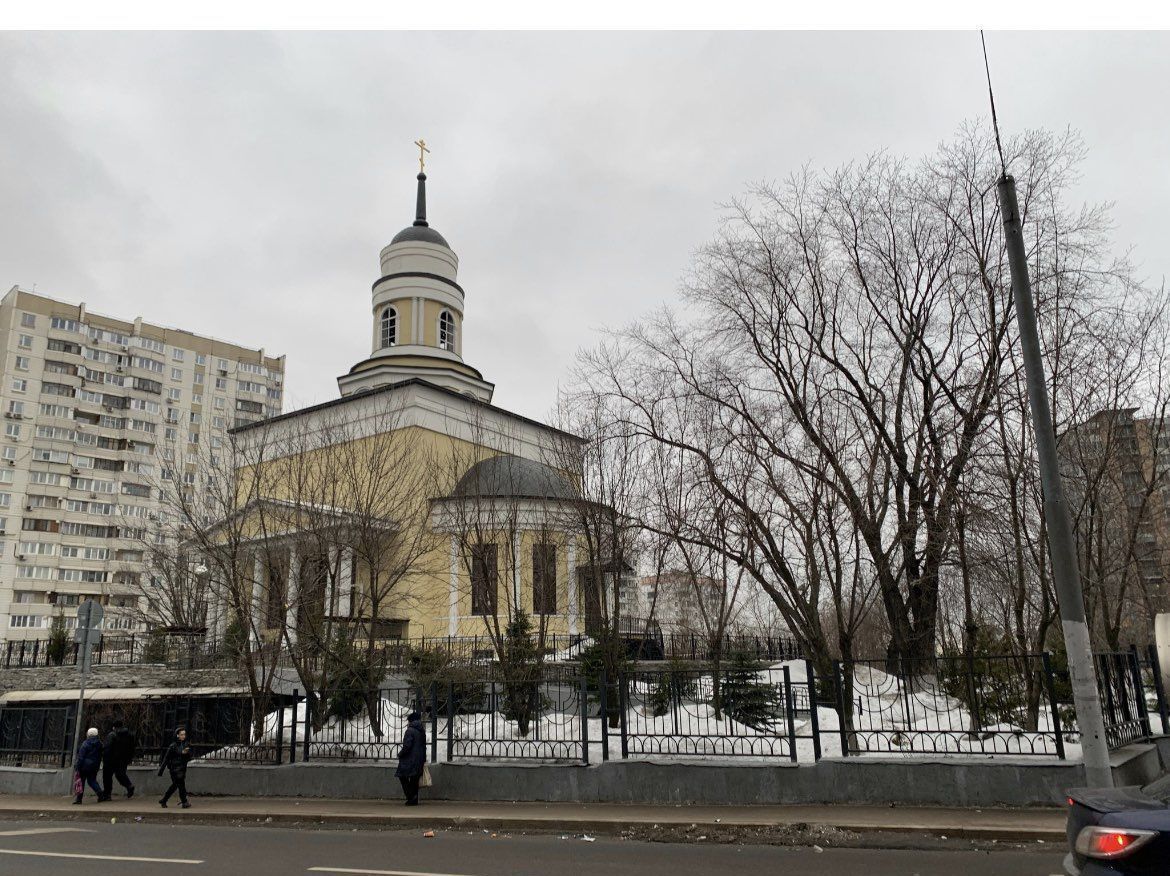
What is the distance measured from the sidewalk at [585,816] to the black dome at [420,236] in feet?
115

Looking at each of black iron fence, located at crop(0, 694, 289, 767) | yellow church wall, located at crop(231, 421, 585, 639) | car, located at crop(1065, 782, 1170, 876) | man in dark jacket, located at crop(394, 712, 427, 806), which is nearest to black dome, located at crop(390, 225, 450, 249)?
yellow church wall, located at crop(231, 421, 585, 639)

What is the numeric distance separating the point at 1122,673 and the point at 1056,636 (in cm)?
639

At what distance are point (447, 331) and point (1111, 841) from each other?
41.8 m

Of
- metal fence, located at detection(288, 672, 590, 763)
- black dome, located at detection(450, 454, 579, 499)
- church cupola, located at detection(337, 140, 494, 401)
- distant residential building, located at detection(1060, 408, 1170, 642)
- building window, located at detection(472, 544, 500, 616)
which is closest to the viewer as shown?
metal fence, located at detection(288, 672, 590, 763)

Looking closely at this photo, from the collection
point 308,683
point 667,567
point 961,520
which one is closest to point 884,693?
point 961,520

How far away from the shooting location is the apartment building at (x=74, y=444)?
195 feet

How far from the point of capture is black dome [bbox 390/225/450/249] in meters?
45.0

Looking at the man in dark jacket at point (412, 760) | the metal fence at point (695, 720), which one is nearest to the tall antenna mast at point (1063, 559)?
the metal fence at point (695, 720)

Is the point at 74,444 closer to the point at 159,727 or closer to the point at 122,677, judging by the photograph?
the point at 122,677

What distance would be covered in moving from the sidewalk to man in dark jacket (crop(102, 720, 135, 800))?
0.87 m

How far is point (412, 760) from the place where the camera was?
1234 centimetres

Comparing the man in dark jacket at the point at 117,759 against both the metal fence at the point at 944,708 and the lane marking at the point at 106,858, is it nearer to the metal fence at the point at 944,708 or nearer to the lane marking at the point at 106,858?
the lane marking at the point at 106,858

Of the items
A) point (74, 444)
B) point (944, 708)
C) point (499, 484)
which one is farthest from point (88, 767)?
point (74, 444)

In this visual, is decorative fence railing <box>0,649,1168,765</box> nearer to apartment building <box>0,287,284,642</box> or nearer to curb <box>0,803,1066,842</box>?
curb <box>0,803,1066,842</box>
